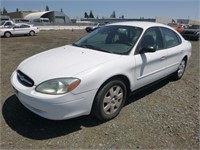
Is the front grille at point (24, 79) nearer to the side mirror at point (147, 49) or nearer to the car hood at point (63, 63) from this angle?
the car hood at point (63, 63)

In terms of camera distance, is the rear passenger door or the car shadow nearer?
the car shadow

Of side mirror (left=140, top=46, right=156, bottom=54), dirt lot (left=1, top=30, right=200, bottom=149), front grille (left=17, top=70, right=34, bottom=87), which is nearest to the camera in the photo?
dirt lot (left=1, top=30, right=200, bottom=149)

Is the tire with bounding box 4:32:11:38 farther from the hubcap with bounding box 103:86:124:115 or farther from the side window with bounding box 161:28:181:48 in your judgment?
the hubcap with bounding box 103:86:124:115

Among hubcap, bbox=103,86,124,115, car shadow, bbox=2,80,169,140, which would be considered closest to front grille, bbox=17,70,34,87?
car shadow, bbox=2,80,169,140

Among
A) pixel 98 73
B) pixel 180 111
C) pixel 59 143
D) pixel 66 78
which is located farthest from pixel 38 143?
pixel 180 111

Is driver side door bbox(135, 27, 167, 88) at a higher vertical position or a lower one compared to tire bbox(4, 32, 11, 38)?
higher

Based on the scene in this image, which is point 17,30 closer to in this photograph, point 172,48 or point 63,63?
point 172,48

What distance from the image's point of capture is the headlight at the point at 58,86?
107 inches

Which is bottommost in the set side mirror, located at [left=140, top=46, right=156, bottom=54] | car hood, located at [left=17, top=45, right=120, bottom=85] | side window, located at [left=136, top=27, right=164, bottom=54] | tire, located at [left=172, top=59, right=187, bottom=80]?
tire, located at [left=172, top=59, right=187, bottom=80]

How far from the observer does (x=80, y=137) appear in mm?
2918

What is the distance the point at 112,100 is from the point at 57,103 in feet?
3.30

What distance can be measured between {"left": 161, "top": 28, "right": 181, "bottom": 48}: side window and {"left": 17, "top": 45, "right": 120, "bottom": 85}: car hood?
1.73 meters

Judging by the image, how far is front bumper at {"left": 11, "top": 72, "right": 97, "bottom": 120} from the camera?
2.67m

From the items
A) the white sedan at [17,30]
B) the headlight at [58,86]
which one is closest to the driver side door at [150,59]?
the headlight at [58,86]
